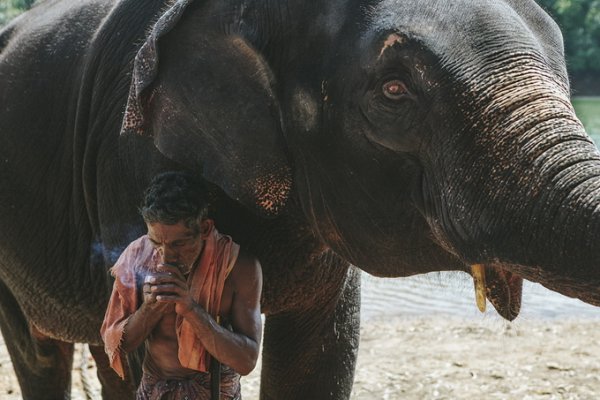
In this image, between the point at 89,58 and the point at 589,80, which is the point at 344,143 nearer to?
the point at 89,58

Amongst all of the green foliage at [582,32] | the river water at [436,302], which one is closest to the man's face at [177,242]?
the river water at [436,302]

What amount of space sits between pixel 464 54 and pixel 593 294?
2.03 feet

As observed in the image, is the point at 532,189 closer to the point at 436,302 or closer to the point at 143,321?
the point at 143,321

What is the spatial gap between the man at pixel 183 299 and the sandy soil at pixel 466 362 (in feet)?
9.14

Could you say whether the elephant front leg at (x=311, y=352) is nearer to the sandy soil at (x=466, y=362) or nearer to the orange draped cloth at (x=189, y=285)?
the orange draped cloth at (x=189, y=285)

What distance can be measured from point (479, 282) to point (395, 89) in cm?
51

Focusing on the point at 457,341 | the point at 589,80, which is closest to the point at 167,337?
the point at 457,341

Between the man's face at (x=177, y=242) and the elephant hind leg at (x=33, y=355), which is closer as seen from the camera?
the man's face at (x=177, y=242)

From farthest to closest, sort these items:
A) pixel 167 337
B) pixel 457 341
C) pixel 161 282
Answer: pixel 457 341, pixel 167 337, pixel 161 282

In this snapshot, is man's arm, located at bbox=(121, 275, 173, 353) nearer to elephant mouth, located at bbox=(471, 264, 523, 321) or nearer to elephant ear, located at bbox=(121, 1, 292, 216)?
elephant ear, located at bbox=(121, 1, 292, 216)

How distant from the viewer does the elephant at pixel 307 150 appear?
233 centimetres

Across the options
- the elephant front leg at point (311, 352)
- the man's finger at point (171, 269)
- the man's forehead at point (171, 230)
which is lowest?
the elephant front leg at point (311, 352)

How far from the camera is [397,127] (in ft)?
8.52

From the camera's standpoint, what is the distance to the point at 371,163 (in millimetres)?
2721
